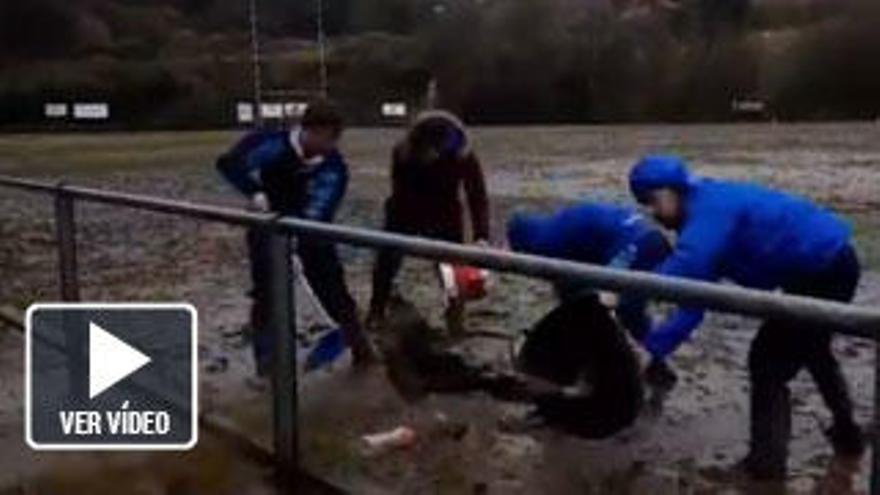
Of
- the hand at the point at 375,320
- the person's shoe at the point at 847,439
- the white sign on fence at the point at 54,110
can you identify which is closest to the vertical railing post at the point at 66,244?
the hand at the point at 375,320

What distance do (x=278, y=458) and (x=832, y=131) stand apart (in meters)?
43.3

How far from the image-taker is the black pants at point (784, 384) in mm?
4551

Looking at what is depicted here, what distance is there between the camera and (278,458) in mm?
6949

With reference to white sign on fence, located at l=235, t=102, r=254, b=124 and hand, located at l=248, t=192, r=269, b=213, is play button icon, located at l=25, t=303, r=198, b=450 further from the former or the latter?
white sign on fence, located at l=235, t=102, r=254, b=124

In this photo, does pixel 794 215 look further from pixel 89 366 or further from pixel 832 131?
pixel 832 131

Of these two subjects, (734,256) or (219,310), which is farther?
(219,310)

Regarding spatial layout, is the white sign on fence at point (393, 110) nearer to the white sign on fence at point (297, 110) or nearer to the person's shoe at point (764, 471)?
the white sign on fence at point (297, 110)

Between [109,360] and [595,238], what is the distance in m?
2.18

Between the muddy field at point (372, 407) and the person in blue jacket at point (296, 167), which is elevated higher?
the person in blue jacket at point (296, 167)

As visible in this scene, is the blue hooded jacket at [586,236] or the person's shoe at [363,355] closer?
the person's shoe at [363,355]

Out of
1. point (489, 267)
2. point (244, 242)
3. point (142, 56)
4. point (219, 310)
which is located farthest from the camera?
point (142, 56)

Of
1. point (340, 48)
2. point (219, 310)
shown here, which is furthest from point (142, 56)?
point (219, 310)

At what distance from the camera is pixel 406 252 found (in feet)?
20.1

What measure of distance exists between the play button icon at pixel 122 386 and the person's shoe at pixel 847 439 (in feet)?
10.3
